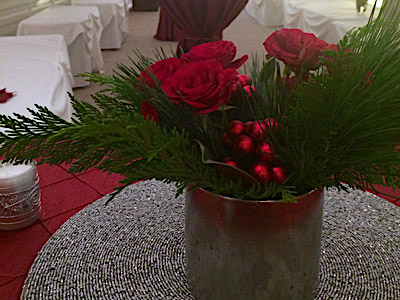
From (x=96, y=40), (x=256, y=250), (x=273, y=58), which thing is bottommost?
(x=96, y=40)

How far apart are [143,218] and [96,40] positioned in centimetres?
279

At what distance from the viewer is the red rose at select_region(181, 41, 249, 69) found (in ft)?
1.42

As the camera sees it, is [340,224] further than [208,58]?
Yes

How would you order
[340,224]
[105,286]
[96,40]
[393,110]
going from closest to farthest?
[393,110] < [105,286] < [340,224] < [96,40]

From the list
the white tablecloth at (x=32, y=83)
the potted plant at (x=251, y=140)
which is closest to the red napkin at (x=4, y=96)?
the white tablecloth at (x=32, y=83)

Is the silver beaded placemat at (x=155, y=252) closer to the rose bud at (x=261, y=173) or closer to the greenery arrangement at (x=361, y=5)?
the rose bud at (x=261, y=173)

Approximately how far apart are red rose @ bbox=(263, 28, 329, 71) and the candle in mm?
386

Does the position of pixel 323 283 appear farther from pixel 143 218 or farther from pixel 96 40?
pixel 96 40

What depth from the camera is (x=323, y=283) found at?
505 mm

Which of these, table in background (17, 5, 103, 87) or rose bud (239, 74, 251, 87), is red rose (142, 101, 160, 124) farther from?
table in background (17, 5, 103, 87)

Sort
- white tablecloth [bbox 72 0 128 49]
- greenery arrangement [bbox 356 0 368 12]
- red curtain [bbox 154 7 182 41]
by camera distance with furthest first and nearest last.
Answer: red curtain [bbox 154 7 182 41]
white tablecloth [bbox 72 0 128 49]
greenery arrangement [bbox 356 0 368 12]

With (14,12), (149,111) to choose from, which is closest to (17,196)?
(149,111)

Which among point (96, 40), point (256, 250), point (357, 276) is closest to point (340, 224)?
point (357, 276)

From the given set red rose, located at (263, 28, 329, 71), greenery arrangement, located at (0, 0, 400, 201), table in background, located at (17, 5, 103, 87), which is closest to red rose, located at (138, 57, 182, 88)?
greenery arrangement, located at (0, 0, 400, 201)
